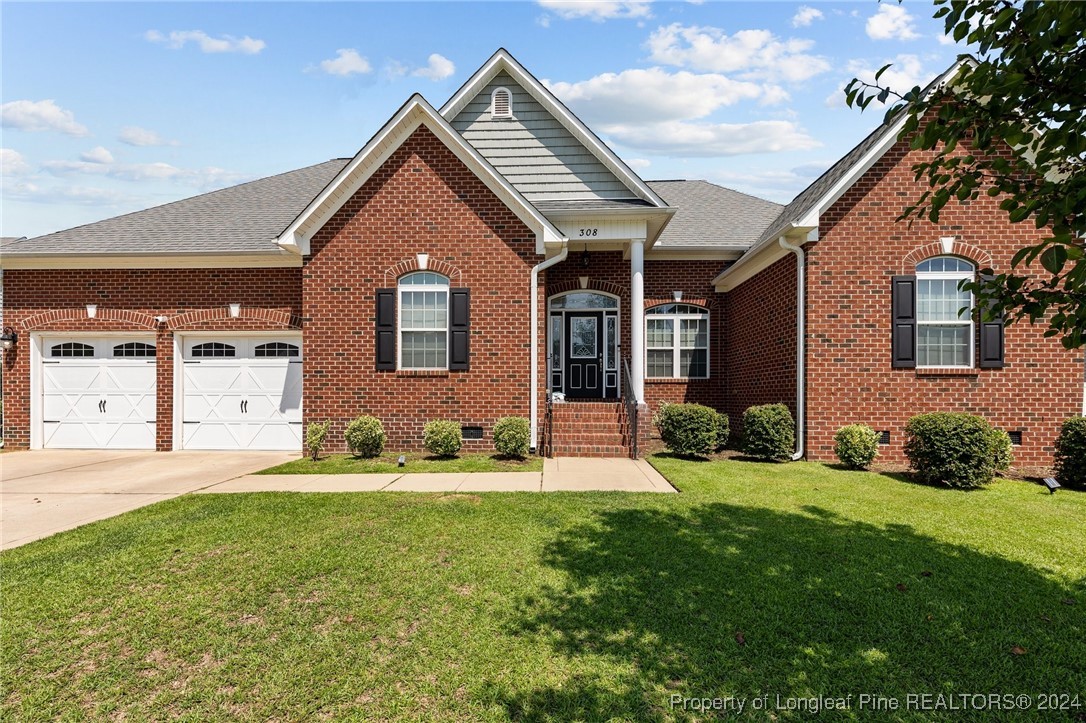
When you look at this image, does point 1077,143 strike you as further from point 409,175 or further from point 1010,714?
point 409,175

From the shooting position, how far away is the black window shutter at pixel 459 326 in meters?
10.6

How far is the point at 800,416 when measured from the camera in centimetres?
991

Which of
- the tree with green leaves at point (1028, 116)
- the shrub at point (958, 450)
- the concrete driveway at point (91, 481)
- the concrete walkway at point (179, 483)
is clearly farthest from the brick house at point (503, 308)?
the tree with green leaves at point (1028, 116)

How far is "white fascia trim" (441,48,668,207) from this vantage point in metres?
11.7

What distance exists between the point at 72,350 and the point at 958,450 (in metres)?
17.6

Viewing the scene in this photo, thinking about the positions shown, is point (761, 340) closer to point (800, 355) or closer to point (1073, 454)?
point (800, 355)

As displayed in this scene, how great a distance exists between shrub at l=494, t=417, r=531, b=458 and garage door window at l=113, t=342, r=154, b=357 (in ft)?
28.1

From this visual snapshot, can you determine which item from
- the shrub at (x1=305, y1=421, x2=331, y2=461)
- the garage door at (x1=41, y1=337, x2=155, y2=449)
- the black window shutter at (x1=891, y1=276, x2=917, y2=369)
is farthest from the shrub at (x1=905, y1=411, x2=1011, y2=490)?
the garage door at (x1=41, y1=337, x2=155, y2=449)

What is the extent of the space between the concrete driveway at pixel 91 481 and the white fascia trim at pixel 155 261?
164 inches

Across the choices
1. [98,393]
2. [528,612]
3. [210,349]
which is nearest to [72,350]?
[98,393]

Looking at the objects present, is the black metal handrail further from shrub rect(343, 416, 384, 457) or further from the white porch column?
shrub rect(343, 416, 384, 457)

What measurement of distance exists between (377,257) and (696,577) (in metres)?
8.70

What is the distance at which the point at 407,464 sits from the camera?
962 centimetres

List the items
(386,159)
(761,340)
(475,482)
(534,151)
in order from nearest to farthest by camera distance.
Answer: (475,482)
(386,159)
(761,340)
(534,151)
